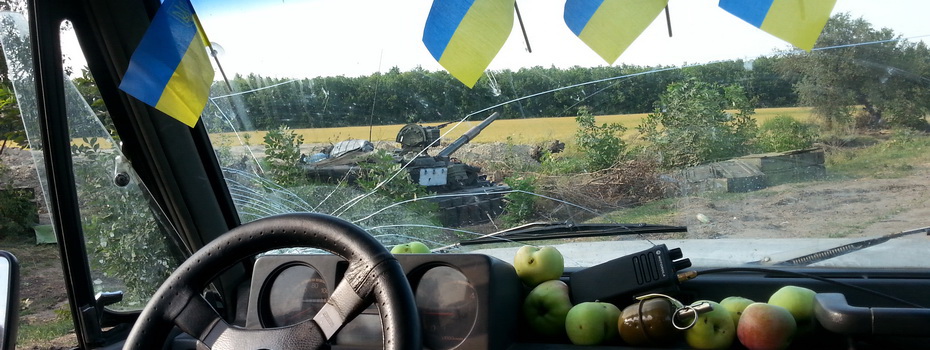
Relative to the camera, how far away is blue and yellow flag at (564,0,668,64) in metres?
2.58

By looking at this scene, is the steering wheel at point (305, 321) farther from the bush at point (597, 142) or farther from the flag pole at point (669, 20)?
the flag pole at point (669, 20)

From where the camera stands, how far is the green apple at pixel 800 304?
2.35m

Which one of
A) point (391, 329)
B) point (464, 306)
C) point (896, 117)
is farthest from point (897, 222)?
point (391, 329)

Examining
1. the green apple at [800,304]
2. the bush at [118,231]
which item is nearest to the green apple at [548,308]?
the green apple at [800,304]

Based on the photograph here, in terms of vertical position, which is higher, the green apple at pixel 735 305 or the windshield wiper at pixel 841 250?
the windshield wiper at pixel 841 250

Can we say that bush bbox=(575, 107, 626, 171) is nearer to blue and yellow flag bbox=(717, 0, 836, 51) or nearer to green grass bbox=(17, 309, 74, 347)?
blue and yellow flag bbox=(717, 0, 836, 51)

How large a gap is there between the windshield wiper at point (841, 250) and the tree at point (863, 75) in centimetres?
38

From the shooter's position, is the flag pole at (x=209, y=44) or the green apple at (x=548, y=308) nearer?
the green apple at (x=548, y=308)

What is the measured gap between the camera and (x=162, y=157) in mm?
3354

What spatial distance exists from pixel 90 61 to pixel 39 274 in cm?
113

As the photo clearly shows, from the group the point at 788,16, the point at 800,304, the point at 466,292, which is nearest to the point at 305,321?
the point at 466,292

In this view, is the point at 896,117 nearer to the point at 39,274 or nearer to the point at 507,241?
the point at 507,241

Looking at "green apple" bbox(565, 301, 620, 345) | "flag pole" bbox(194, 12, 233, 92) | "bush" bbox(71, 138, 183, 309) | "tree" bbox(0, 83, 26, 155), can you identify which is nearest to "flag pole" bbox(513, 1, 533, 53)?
"green apple" bbox(565, 301, 620, 345)

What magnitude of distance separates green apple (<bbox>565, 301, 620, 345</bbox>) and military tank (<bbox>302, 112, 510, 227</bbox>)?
56 centimetres
